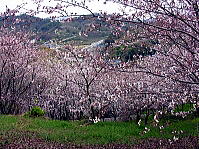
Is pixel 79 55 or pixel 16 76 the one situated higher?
pixel 79 55

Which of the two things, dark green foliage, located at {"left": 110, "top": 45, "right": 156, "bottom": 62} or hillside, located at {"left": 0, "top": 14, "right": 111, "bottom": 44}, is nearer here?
hillside, located at {"left": 0, "top": 14, "right": 111, "bottom": 44}

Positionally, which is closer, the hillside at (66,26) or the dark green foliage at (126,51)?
the hillside at (66,26)

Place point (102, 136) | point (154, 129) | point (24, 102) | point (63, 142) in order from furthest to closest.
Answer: point (24, 102) → point (154, 129) → point (102, 136) → point (63, 142)

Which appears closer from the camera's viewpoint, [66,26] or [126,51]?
[126,51]

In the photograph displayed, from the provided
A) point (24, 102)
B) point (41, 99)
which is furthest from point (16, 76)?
point (41, 99)

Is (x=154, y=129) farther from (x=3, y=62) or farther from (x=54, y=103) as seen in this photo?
(x=54, y=103)

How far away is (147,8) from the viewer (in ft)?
18.3

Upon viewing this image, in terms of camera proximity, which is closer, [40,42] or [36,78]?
[36,78]

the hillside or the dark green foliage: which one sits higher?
the hillside

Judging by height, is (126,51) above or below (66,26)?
below

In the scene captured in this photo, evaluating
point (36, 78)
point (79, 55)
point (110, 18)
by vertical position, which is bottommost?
point (36, 78)

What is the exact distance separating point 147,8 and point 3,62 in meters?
15.5

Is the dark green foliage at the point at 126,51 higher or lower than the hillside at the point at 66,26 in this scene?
lower

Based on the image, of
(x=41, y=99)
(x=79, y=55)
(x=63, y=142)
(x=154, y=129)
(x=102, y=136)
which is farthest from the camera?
(x=41, y=99)
